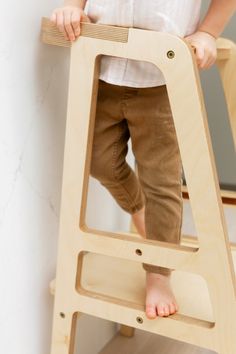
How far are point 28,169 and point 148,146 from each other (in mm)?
204

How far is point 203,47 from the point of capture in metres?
0.74

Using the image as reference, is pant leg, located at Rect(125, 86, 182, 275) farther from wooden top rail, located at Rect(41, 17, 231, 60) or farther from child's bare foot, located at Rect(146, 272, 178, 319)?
wooden top rail, located at Rect(41, 17, 231, 60)

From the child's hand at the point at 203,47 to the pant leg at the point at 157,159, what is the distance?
0.10m

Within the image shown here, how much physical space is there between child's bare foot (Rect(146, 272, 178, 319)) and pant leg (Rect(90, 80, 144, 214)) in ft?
0.59

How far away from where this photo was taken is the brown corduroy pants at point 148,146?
832mm

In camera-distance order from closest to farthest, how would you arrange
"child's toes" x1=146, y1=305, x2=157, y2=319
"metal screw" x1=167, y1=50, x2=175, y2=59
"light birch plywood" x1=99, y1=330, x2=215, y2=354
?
1. "metal screw" x1=167, y1=50, x2=175, y2=59
2. "child's toes" x1=146, y1=305, x2=157, y2=319
3. "light birch plywood" x1=99, y1=330, x2=215, y2=354

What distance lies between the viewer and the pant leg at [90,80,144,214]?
853 mm

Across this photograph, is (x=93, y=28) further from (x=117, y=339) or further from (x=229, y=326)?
(x=117, y=339)

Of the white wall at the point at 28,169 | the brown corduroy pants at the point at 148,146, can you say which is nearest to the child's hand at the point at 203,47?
the brown corduroy pants at the point at 148,146

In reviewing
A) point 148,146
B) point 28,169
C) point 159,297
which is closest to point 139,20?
point 148,146

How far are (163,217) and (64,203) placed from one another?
169mm

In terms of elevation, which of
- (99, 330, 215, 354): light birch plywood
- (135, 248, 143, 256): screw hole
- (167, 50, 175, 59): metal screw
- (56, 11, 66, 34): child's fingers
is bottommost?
(99, 330, 215, 354): light birch plywood

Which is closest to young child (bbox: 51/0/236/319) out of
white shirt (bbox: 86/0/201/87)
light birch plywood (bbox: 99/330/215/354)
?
white shirt (bbox: 86/0/201/87)

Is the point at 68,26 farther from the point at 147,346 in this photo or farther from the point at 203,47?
the point at 147,346
